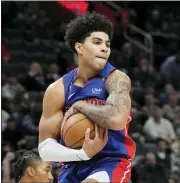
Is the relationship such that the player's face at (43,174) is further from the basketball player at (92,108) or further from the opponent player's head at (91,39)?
the opponent player's head at (91,39)

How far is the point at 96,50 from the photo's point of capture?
5008mm

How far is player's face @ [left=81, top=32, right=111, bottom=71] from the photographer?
5.01 metres

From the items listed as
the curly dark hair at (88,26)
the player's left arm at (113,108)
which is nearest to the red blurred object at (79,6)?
the curly dark hair at (88,26)

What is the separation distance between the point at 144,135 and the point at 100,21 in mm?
7533

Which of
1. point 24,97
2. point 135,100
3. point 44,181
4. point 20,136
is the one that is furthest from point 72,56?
point 44,181

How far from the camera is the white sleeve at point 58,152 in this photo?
15.6ft

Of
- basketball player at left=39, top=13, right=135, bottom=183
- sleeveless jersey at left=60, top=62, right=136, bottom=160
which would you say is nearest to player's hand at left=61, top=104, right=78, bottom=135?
basketball player at left=39, top=13, right=135, bottom=183

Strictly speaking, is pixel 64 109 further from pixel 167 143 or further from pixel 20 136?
pixel 167 143

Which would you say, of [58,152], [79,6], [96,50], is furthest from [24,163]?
[79,6]

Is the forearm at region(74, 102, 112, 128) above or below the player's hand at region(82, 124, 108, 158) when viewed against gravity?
above

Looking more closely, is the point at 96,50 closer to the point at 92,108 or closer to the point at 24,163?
the point at 92,108

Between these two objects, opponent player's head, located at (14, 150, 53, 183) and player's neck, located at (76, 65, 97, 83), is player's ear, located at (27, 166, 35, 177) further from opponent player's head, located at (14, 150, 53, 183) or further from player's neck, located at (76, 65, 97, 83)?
player's neck, located at (76, 65, 97, 83)

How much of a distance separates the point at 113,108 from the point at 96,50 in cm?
52

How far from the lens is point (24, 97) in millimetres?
12375
